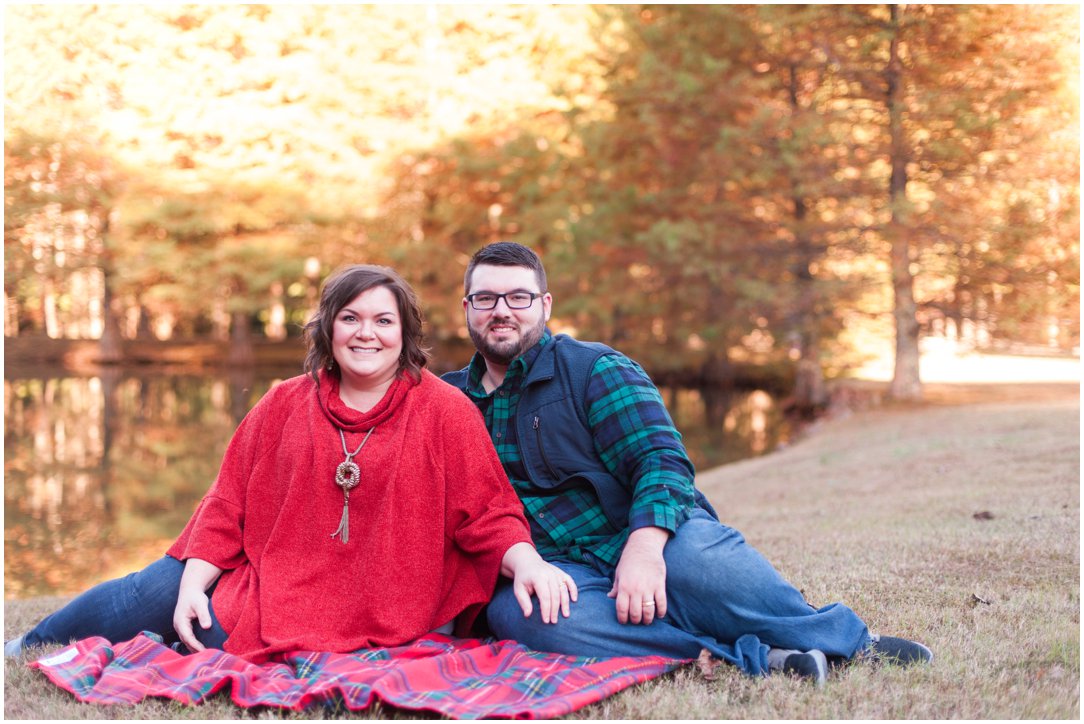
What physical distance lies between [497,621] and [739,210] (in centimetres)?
1446

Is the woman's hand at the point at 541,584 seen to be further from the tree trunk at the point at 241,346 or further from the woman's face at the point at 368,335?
the tree trunk at the point at 241,346

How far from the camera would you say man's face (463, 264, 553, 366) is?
3.41 m

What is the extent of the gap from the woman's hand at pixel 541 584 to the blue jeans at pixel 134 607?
99 centimetres

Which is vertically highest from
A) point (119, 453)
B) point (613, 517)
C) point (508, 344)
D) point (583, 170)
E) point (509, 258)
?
point (583, 170)

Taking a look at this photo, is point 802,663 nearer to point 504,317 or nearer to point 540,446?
point 540,446

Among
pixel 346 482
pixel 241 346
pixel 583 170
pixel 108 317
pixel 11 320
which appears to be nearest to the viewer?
pixel 346 482

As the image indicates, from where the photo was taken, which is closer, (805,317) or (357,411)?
(357,411)

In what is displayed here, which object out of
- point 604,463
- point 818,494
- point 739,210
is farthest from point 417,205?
point 604,463

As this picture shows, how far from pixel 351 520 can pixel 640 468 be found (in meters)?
0.93

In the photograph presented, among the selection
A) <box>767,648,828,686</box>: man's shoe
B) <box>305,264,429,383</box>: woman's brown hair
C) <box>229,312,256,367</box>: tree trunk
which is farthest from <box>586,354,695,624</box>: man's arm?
<box>229,312,256,367</box>: tree trunk

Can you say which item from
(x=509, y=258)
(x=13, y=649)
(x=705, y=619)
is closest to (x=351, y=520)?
(x=509, y=258)

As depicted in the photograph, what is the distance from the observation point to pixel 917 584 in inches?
171

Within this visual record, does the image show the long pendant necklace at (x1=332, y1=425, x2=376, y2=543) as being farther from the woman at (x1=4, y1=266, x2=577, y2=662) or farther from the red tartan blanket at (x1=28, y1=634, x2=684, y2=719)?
the red tartan blanket at (x1=28, y1=634, x2=684, y2=719)

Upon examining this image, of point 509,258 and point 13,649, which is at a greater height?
point 509,258
